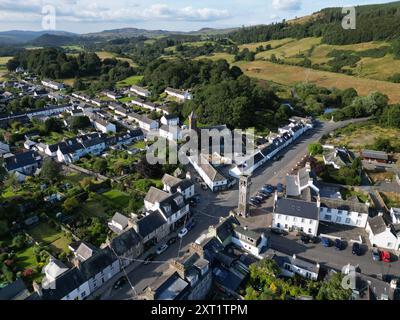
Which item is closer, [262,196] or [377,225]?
[377,225]

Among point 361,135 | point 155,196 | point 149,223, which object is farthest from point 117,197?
point 361,135

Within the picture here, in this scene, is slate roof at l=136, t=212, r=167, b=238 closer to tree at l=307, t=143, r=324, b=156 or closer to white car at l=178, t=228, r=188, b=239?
white car at l=178, t=228, r=188, b=239

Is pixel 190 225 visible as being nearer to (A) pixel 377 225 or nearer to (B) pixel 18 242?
(B) pixel 18 242

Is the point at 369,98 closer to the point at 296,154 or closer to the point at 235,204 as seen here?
the point at 296,154

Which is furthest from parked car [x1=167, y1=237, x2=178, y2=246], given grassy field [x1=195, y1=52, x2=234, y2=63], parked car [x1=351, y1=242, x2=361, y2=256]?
grassy field [x1=195, y1=52, x2=234, y2=63]

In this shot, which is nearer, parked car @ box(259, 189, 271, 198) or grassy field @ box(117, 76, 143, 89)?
parked car @ box(259, 189, 271, 198)

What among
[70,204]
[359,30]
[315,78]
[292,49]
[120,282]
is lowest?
[120,282]

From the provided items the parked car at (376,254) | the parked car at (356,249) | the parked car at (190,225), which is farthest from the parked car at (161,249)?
the parked car at (376,254)
